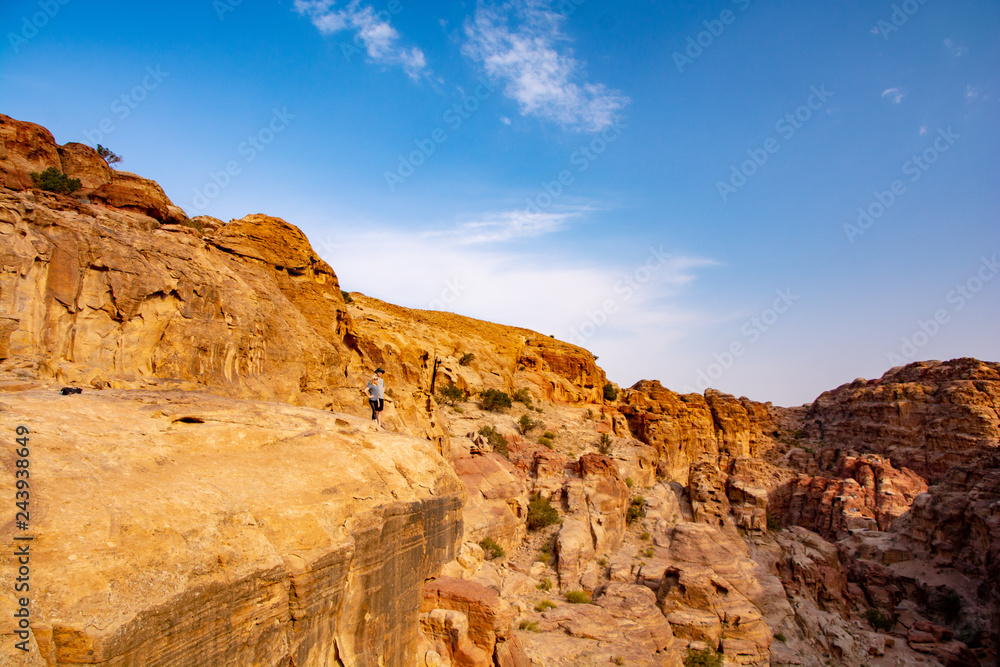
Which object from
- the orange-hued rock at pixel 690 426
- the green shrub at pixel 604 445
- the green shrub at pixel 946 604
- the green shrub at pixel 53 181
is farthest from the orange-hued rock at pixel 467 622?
the orange-hued rock at pixel 690 426

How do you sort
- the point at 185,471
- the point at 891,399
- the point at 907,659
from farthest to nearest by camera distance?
the point at 891,399
the point at 907,659
the point at 185,471

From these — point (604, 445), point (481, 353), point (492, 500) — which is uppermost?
Result: point (481, 353)

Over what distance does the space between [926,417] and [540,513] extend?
48.9m

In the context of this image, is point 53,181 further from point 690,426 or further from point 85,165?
point 690,426

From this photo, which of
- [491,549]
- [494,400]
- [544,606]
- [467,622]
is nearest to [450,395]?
[494,400]

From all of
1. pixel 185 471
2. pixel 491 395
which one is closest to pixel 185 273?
pixel 185 471

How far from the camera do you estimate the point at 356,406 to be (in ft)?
49.9

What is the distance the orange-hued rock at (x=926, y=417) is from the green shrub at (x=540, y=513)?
3979 centimetres

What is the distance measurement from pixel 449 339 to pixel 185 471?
122 feet

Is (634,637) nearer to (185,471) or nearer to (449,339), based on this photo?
(185,471)

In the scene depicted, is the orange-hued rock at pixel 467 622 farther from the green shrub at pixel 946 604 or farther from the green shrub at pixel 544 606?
the green shrub at pixel 946 604

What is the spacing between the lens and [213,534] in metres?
4.61

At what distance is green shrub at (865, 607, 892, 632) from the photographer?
24875 millimetres

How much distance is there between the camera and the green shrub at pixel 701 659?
1662 cm
